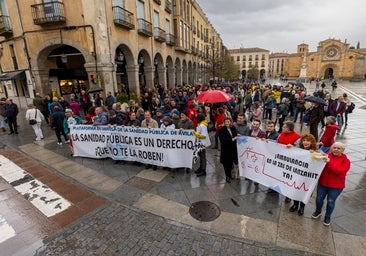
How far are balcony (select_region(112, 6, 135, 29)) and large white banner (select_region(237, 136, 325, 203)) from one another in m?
12.7

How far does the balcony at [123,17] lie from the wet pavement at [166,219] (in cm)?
1123

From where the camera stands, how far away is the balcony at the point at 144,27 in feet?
53.8

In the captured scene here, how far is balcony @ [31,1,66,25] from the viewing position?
40.7 ft

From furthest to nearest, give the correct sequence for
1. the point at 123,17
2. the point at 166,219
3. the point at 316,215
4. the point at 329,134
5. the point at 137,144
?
the point at 123,17, the point at 137,144, the point at 329,134, the point at 166,219, the point at 316,215

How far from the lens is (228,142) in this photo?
507 centimetres

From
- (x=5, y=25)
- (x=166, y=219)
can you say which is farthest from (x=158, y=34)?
(x=166, y=219)

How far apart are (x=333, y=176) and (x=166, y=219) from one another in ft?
10.2

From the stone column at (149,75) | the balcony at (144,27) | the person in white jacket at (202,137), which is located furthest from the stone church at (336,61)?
the person in white jacket at (202,137)

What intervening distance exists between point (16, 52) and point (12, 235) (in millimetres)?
16371

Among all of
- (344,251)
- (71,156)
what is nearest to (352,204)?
(344,251)

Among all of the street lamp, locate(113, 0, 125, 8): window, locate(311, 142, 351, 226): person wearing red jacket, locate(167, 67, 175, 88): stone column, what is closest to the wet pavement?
locate(311, 142, 351, 226): person wearing red jacket

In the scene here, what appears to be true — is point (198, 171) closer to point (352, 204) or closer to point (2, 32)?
point (352, 204)

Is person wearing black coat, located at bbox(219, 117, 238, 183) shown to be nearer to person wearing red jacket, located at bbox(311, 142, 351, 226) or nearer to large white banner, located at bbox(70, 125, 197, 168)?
large white banner, located at bbox(70, 125, 197, 168)

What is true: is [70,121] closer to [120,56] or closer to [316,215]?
[316,215]
